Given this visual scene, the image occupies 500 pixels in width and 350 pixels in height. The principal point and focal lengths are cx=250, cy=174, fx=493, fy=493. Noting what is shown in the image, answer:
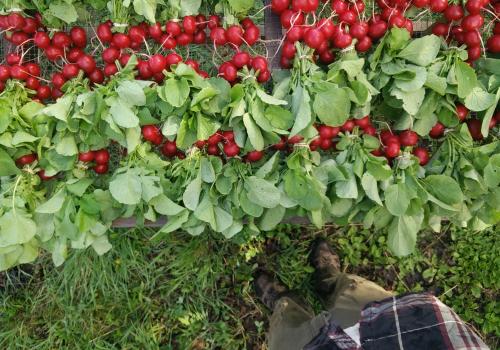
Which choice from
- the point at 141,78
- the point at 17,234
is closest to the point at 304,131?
the point at 141,78

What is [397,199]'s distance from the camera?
148 centimetres

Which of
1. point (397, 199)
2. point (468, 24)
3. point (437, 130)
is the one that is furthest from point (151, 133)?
point (468, 24)

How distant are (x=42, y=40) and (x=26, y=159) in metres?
0.38

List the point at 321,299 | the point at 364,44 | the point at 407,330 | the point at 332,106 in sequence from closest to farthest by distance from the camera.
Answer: the point at 407,330
the point at 332,106
the point at 364,44
the point at 321,299

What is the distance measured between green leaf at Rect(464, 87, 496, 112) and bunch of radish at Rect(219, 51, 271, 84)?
614mm

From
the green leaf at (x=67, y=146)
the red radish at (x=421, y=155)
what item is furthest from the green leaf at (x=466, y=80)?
the green leaf at (x=67, y=146)

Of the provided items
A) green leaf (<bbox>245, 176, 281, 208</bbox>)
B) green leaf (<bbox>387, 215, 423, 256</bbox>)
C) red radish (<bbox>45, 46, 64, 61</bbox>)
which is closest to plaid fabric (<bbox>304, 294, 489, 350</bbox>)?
green leaf (<bbox>387, 215, 423, 256</bbox>)

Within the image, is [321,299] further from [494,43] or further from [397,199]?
[494,43]

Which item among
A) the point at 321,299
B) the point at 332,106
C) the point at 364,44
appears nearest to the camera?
the point at 332,106

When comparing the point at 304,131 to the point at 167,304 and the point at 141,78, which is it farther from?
the point at 167,304

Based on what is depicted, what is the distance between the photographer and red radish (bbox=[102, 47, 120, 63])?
1566mm

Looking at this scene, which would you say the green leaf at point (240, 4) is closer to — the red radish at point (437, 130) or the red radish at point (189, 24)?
the red radish at point (189, 24)

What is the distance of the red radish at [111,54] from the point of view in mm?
1566

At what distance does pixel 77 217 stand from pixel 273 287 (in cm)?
85
